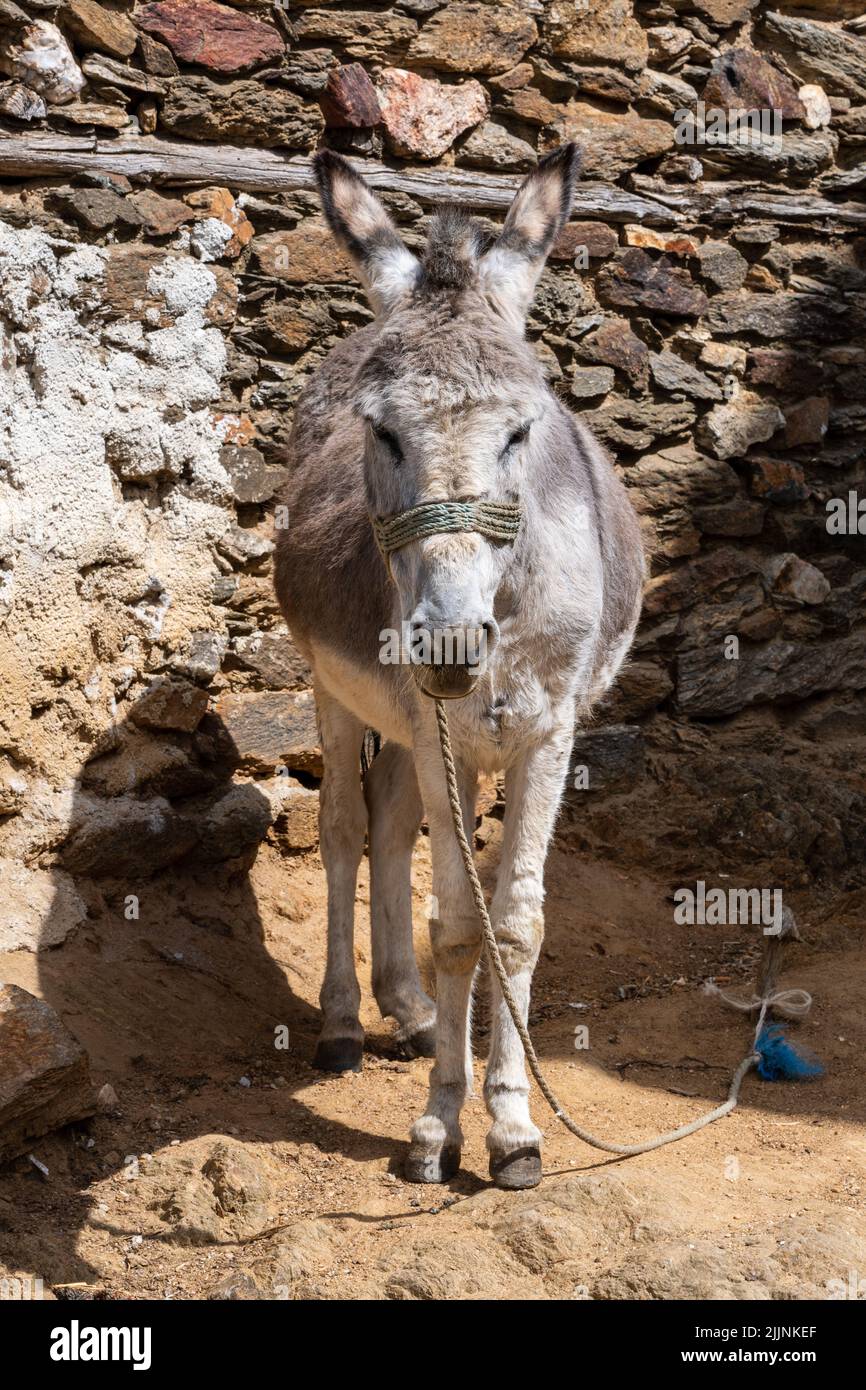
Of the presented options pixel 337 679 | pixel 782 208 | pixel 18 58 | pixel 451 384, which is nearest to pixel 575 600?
pixel 451 384

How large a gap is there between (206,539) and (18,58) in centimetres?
181

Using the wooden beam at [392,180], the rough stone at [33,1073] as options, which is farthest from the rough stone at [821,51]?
the rough stone at [33,1073]

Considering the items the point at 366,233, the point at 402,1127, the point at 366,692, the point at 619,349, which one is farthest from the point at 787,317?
the point at 402,1127

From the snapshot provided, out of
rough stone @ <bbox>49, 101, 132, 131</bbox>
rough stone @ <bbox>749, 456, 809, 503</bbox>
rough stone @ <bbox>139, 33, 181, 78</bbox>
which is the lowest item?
rough stone @ <bbox>749, 456, 809, 503</bbox>

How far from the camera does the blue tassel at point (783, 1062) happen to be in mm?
4348

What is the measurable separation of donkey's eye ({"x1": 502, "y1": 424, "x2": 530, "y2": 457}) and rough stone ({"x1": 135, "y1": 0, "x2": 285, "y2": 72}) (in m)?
2.90

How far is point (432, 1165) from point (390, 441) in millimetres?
1870

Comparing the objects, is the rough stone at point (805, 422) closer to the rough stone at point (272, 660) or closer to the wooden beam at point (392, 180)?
the wooden beam at point (392, 180)

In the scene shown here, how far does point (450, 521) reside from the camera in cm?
307

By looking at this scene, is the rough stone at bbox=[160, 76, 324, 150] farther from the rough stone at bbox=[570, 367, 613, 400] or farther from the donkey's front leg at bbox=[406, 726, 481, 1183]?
the donkey's front leg at bbox=[406, 726, 481, 1183]

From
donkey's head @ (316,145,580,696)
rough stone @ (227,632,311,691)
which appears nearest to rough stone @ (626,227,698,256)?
rough stone @ (227,632,311,691)

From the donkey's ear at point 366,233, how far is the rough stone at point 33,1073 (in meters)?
2.09

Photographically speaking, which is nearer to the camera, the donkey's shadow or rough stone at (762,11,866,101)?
the donkey's shadow

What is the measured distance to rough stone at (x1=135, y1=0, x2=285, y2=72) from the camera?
5.27 meters
